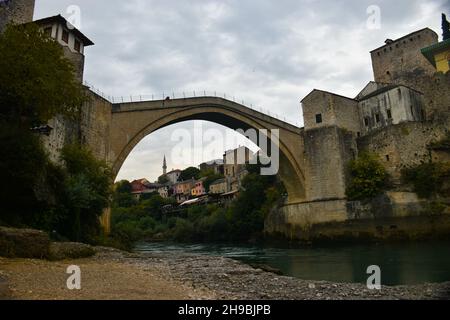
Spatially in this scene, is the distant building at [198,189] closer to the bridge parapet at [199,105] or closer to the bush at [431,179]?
the bridge parapet at [199,105]

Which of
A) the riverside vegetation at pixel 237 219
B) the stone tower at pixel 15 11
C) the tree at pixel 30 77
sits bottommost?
the riverside vegetation at pixel 237 219

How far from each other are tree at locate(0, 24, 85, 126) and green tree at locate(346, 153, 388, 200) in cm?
2314

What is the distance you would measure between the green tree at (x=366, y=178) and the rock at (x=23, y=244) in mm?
24949

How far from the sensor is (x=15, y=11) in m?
20.5

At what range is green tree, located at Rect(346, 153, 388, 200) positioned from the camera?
91.1ft

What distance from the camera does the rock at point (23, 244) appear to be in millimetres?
7703

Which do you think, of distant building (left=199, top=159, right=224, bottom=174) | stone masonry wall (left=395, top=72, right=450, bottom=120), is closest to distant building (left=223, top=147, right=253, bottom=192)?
distant building (left=199, top=159, right=224, bottom=174)

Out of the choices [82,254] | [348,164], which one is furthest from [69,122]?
[348,164]

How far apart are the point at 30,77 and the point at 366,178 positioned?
25060 millimetres

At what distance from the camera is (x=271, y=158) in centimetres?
3681

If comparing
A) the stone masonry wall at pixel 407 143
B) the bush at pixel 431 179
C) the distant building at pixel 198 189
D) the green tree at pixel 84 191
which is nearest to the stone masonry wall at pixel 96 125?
the green tree at pixel 84 191

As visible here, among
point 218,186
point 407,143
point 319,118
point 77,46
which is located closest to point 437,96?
point 407,143
